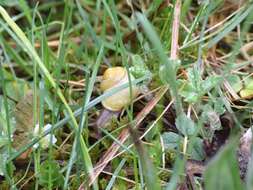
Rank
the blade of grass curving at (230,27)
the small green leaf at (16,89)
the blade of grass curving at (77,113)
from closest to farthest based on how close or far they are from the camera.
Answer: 1. the blade of grass curving at (77,113)
2. the blade of grass curving at (230,27)
3. the small green leaf at (16,89)

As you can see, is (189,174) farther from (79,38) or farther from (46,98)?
(79,38)

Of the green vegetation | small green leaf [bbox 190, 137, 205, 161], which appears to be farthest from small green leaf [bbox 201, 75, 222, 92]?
small green leaf [bbox 190, 137, 205, 161]

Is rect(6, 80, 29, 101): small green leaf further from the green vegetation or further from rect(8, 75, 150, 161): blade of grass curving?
rect(8, 75, 150, 161): blade of grass curving

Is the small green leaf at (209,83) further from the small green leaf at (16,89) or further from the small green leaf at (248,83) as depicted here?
the small green leaf at (16,89)

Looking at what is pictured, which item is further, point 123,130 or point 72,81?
point 72,81

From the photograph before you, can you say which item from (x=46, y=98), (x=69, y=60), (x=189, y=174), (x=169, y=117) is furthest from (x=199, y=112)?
(x=69, y=60)

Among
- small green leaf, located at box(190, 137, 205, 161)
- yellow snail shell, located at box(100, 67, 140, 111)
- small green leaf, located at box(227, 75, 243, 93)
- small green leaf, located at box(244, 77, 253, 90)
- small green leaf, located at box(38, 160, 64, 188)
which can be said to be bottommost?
small green leaf, located at box(190, 137, 205, 161)

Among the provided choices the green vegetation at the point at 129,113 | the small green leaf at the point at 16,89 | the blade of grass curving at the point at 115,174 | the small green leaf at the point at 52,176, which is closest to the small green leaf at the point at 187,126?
the green vegetation at the point at 129,113

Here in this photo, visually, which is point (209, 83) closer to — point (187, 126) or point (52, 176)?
point (187, 126)
